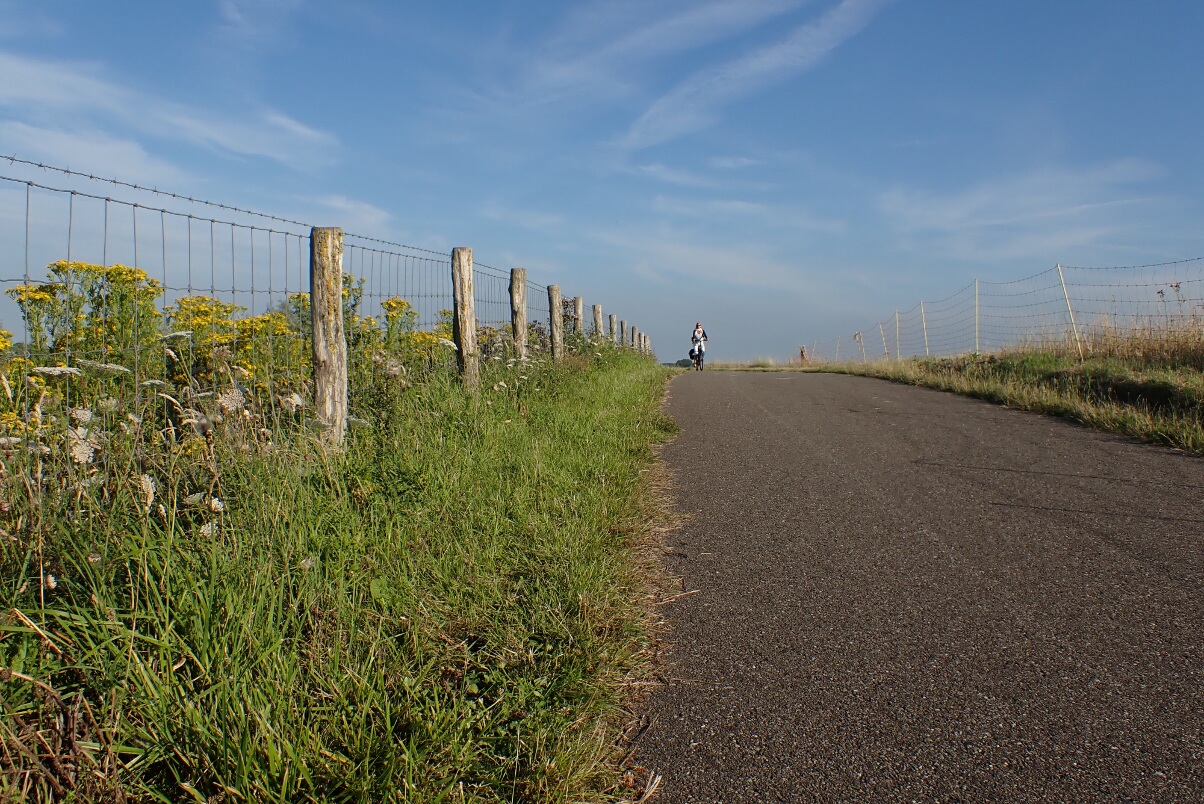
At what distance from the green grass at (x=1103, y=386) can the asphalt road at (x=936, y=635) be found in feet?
5.18

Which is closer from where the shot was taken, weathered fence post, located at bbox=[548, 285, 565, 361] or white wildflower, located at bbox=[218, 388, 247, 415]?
white wildflower, located at bbox=[218, 388, 247, 415]

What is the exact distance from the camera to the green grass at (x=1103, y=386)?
845 cm

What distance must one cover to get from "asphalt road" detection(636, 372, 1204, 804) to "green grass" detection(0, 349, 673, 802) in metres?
0.41

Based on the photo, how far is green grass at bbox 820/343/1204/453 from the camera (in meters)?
8.45

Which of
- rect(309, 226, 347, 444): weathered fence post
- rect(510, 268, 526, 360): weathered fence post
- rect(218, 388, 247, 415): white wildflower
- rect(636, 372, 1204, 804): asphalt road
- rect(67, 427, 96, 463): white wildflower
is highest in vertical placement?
rect(510, 268, 526, 360): weathered fence post

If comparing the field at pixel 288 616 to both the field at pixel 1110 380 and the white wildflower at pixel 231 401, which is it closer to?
the white wildflower at pixel 231 401

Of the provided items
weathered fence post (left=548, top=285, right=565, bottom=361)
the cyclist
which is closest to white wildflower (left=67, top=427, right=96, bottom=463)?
weathered fence post (left=548, top=285, right=565, bottom=361)

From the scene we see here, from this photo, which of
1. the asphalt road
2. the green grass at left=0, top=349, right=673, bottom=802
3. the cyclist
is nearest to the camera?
the green grass at left=0, top=349, right=673, bottom=802

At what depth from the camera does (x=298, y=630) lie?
9.40ft

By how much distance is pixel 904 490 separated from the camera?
242 inches

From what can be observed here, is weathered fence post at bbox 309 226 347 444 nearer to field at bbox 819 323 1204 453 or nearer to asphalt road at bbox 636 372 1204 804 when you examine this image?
asphalt road at bbox 636 372 1204 804

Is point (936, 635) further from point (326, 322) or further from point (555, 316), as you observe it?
point (555, 316)

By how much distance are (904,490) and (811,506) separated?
35.4 inches

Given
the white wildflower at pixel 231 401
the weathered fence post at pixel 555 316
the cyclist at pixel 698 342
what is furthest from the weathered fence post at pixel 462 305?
the cyclist at pixel 698 342
